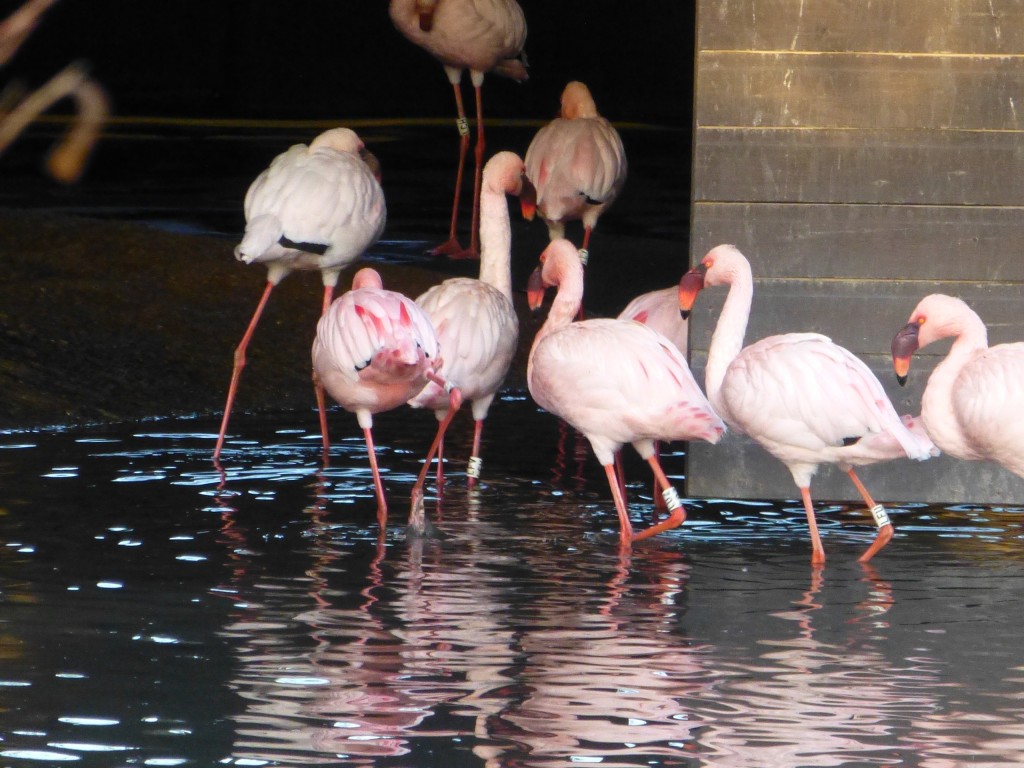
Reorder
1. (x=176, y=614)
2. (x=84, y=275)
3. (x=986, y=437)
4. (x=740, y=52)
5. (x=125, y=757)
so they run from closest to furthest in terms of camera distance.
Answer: (x=125, y=757), (x=176, y=614), (x=986, y=437), (x=740, y=52), (x=84, y=275)

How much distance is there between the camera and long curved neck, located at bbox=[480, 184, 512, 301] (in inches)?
232

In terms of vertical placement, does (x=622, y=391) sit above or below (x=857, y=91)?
below

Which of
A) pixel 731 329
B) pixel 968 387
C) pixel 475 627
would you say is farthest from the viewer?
pixel 731 329

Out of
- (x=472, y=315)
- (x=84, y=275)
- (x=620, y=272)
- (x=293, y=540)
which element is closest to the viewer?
(x=293, y=540)

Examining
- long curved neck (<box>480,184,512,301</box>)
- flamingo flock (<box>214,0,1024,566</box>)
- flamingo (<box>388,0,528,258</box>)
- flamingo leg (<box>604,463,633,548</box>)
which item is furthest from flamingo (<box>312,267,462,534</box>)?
flamingo (<box>388,0,528,258</box>)

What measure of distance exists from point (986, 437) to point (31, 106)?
3.70 meters

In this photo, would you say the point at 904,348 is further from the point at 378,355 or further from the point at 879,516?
the point at 378,355

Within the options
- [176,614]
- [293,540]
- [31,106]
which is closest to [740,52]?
[293,540]

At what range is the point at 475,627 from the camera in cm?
373

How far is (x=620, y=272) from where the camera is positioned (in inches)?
394

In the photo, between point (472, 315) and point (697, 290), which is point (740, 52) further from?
point (472, 315)

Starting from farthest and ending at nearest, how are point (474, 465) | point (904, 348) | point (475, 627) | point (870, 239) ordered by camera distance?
point (474, 465)
point (870, 239)
point (904, 348)
point (475, 627)

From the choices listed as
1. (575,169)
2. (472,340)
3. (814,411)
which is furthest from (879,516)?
(575,169)

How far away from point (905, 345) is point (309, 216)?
2.40 m
